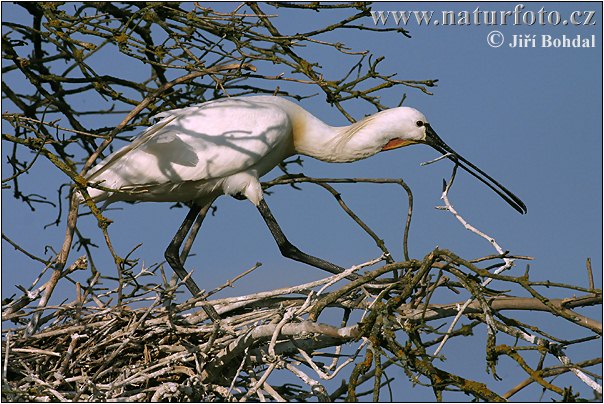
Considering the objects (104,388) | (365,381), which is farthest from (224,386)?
(365,381)

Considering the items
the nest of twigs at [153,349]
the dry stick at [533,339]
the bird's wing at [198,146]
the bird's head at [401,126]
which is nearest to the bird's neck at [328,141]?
the bird's head at [401,126]

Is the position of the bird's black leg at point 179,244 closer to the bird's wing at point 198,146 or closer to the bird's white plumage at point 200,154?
the bird's white plumage at point 200,154

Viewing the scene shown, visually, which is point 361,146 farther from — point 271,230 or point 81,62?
point 81,62

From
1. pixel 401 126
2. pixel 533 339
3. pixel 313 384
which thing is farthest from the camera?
pixel 401 126

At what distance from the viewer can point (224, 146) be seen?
5.26m

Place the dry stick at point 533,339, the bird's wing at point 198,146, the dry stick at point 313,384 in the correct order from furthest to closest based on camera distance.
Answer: the bird's wing at point 198,146
the dry stick at point 313,384
the dry stick at point 533,339

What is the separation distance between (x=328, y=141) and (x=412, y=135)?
0.46 metres

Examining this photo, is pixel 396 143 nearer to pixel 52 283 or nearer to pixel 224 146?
pixel 224 146

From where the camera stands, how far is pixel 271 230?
5688mm

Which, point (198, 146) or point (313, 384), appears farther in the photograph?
point (198, 146)

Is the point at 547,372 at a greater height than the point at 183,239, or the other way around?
the point at 183,239

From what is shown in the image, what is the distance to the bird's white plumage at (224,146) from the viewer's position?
201 inches

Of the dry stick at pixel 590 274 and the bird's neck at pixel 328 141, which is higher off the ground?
the bird's neck at pixel 328 141

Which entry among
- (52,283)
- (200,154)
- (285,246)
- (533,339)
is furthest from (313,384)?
(285,246)
